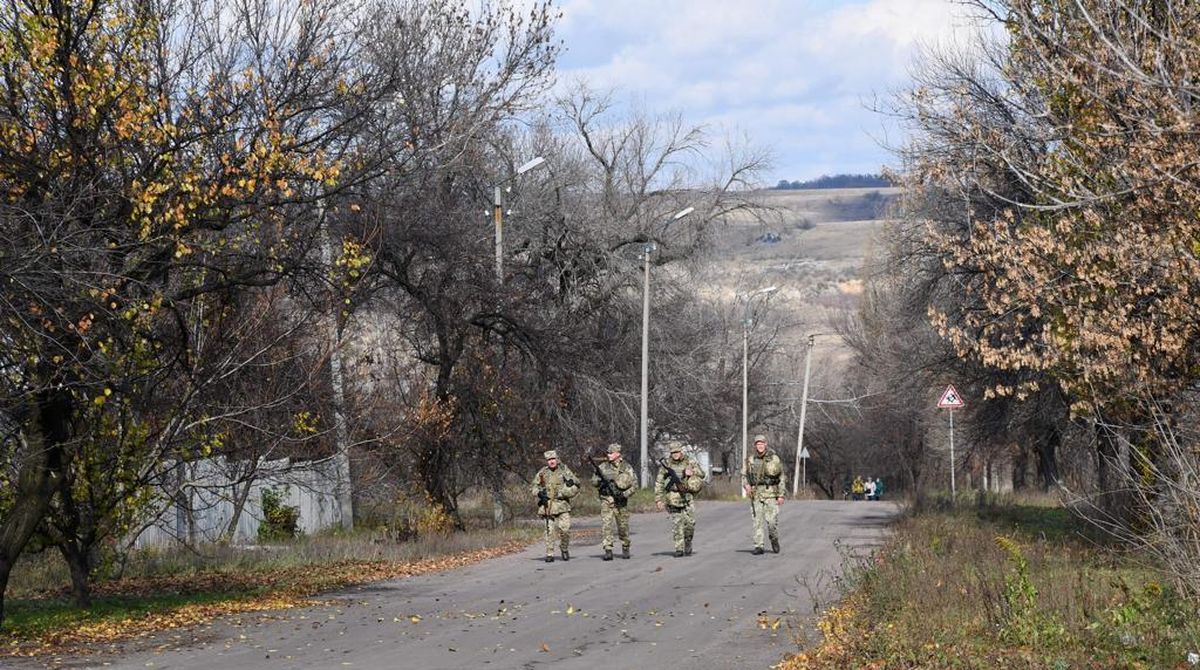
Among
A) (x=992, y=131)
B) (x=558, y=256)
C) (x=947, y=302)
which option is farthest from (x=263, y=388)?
(x=558, y=256)

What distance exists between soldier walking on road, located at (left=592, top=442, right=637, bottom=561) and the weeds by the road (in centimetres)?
608

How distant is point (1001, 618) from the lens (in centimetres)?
1288

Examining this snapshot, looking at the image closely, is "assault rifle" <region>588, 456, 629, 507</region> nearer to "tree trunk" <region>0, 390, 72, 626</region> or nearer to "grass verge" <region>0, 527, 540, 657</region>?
"grass verge" <region>0, 527, 540, 657</region>

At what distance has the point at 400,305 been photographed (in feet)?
105

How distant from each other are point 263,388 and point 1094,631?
46.9 ft

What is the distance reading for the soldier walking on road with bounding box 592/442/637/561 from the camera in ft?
77.5

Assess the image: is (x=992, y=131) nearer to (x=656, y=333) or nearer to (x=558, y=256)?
(x=558, y=256)

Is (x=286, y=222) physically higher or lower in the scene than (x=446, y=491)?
higher

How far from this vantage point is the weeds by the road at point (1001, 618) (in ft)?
37.3

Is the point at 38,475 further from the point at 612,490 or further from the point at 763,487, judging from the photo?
the point at 763,487

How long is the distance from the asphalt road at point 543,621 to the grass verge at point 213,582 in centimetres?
65

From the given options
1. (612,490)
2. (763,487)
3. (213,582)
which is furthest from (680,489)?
(213,582)

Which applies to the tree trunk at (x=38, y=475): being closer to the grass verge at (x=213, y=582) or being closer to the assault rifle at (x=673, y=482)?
the grass verge at (x=213, y=582)

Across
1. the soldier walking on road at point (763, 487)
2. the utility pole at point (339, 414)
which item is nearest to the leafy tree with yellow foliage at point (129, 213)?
the utility pole at point (339, 414)
